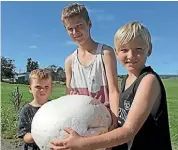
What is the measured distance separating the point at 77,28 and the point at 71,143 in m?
1.28

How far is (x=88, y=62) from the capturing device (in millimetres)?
3264

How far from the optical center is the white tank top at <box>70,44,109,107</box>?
3.16 meters

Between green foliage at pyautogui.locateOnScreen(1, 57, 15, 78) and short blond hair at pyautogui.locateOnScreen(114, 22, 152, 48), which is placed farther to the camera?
green foliage at pyautogui.locateOnScreen(1, 57, 15, 78)

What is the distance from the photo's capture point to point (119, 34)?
238cm

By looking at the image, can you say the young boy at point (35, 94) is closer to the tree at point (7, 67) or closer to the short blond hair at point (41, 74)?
the short blond hair at point (41, 74)

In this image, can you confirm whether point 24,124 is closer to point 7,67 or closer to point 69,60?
point 69,60

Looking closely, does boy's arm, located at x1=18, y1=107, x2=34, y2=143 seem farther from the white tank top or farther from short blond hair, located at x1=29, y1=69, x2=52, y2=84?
the white tank top

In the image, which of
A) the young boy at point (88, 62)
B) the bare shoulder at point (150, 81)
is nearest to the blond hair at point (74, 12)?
the young boy at point (88, 62)

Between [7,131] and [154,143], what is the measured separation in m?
6.75

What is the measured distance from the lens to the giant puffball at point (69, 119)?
2.39 metres

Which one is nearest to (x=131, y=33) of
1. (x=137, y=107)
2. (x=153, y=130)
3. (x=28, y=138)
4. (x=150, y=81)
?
(x=150, y=81)

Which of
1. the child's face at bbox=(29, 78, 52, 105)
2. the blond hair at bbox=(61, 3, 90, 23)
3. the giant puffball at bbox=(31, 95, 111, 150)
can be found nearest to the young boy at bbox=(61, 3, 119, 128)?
the blond hair at bbox=(61, 3, 90, 23)

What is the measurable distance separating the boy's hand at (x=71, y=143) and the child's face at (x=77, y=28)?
44.2 inches

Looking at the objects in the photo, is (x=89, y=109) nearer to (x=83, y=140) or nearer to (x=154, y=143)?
(x=83, y=140)
